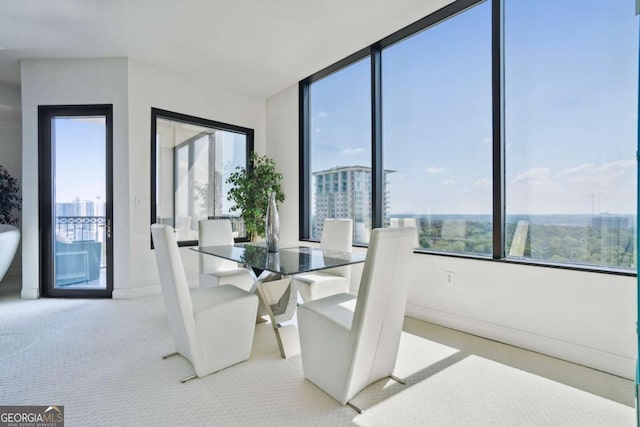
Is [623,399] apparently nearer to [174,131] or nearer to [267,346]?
[267,346]

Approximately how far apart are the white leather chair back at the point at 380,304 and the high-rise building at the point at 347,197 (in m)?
1.87

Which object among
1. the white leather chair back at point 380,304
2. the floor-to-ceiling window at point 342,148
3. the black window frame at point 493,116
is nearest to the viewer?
the white leather chair back at point 380,304

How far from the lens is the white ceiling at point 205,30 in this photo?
283cm

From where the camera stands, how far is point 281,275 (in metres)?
2.37

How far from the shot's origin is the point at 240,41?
135 inches

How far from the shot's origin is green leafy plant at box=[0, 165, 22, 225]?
14.4 ft

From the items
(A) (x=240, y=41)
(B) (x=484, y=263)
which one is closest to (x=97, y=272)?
(A) (x=240, y=41)

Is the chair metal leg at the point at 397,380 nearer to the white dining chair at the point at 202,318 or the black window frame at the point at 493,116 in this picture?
the white dining chair at the point at 202,318

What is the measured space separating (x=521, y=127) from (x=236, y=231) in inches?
160

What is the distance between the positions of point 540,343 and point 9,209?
6520 millimetres

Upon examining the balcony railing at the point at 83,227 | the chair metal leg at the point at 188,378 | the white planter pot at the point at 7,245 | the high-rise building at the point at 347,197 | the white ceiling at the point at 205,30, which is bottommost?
the chair metal leg at the point at 188,378

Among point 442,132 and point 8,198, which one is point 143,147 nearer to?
point 8,198

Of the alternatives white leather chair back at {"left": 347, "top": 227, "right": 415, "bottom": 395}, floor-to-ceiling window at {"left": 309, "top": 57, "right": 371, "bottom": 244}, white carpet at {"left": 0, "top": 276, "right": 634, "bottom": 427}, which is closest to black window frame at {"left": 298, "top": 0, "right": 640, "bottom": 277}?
floor-to-ceiling window at {"left": 309, "top": 57, "right": 371, "bottom": 244}

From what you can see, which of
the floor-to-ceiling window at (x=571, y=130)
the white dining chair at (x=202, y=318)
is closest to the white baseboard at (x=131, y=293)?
the white dining chair at (x=202, y=318)
